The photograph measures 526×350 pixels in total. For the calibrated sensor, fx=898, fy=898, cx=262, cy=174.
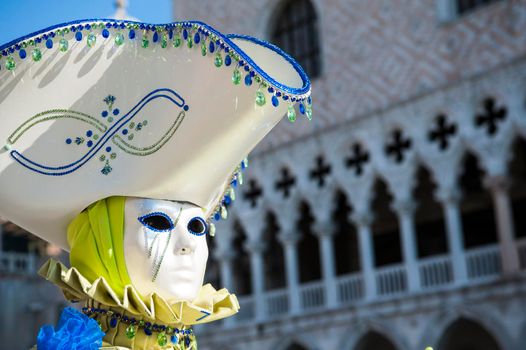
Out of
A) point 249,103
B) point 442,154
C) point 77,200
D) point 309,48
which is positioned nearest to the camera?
point 249,103

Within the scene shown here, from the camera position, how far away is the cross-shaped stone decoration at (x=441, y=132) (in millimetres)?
10727

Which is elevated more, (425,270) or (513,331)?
(425,270)

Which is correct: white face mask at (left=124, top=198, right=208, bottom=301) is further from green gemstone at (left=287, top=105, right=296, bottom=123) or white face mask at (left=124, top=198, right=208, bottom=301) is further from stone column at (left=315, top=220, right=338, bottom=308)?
stone column at (left=315, top=220, right=338, bottom=308)

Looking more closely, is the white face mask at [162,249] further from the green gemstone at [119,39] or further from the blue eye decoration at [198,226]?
the green gemstone at [119,39]

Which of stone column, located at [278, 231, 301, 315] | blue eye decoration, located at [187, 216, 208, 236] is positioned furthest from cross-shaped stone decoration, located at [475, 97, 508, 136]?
blue eye decoration, located at [187, 216, 208, 236]

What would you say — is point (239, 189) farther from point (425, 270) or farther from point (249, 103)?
point (249, 103)

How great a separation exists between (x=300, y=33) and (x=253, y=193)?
2.42 meters

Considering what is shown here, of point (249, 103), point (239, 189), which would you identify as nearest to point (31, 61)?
point (249, 103)

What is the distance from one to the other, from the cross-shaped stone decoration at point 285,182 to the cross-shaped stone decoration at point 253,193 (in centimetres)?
35

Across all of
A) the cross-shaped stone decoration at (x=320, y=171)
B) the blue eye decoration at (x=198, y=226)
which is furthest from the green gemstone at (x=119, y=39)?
the cross-shaped stone decoration at (x=320, y=171)

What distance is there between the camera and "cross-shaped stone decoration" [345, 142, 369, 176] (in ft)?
38.2

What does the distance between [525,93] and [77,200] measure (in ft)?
27.7

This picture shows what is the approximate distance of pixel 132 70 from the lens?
2.26 m

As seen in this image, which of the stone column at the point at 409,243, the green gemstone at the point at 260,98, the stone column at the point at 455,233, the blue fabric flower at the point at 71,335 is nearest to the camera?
the blue fabric flower at the point at 71,335
